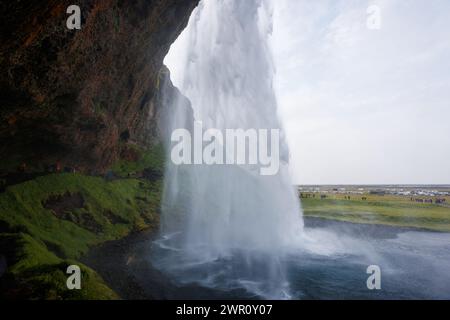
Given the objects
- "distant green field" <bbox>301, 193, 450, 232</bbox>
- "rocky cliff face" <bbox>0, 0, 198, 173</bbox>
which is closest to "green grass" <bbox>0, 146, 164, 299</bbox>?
"rocky cliff face" <bbox>0, 0, 198, 173</bbox>

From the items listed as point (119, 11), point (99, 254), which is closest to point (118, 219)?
point (99, 254)

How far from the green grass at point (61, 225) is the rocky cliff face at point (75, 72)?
4.16 meters

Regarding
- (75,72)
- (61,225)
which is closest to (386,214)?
(61,225)

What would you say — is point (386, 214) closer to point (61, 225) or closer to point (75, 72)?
point (61, 225)

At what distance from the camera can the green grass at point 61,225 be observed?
1855 cm

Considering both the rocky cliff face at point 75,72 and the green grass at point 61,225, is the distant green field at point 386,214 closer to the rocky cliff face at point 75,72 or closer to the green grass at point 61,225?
the green grass at point 61,225

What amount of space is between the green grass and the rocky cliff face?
4.16 metres

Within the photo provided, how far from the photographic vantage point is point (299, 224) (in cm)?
4581

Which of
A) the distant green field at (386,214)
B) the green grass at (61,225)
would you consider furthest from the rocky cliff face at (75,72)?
the distant green field at (386,214)

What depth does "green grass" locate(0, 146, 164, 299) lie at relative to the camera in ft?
60.8

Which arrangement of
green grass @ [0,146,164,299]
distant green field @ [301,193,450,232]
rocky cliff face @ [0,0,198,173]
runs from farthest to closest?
distant green field @ [301,193,450,232] → rocky cliff face @ [0,0,198,173] → green grass @ [0,146,164,299]

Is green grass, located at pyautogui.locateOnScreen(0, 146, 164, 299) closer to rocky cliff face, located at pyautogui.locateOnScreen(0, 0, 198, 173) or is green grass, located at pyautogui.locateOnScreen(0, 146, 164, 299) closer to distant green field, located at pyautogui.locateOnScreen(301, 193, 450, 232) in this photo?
rocky cliff face, located at pyautogui.locateOnScreen(0, 0, 198, 173)

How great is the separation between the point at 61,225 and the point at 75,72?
19.4 m

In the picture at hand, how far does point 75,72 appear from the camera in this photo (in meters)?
27.0
